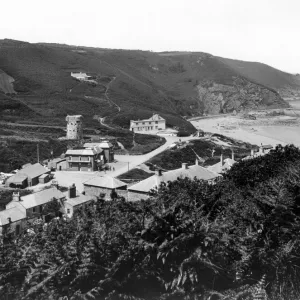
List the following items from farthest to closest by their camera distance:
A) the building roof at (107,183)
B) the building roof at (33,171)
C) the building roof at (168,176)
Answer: the building roof at (33,171), the building roof at (107,183), the building roof at (168,176)

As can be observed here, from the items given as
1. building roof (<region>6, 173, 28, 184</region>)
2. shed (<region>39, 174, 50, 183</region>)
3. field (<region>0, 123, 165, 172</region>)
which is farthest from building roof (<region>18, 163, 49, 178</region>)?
field (<region>0, 123, 165, 172</region>)

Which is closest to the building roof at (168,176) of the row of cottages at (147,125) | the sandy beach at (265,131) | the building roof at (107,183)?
the building roof at (107,183)

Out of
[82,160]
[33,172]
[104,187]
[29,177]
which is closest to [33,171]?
[33,172]

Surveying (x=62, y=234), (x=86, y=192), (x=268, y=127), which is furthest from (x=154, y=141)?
(x=62, y=234)

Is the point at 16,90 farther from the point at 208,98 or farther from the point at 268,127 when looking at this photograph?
the point at 208,98

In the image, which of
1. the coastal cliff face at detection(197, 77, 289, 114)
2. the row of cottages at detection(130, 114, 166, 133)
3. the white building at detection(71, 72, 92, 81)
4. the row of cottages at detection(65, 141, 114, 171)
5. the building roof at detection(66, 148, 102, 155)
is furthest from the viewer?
the coastal cliff face at detection(197, 77, 289, 114)

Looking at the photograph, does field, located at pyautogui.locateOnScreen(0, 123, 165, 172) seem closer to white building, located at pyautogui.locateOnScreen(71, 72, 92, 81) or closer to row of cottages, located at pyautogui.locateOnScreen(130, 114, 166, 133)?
row of cottages, located at pyautogui.locateOnScreen(130, 114, 166, 133)

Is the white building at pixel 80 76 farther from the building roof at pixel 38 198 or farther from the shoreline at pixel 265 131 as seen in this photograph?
the building roof at pixel 38 198
